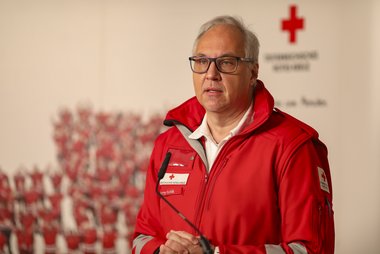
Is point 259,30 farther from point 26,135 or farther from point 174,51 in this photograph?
point 26,135

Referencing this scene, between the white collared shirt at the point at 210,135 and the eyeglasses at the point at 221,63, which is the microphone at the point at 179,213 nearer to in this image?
the white collared shirt at the point at 210,135

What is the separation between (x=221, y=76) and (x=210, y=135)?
0.59ft

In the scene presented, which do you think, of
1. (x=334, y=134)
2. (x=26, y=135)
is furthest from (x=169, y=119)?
(x=26, y=135)

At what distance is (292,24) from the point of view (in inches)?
106

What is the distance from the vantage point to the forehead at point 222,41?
1.52 metres

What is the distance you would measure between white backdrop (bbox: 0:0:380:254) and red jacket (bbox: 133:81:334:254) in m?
1.09

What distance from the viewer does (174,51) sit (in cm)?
289

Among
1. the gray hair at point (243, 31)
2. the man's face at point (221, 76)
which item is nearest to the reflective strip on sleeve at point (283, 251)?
the man's face at point (221, 76)

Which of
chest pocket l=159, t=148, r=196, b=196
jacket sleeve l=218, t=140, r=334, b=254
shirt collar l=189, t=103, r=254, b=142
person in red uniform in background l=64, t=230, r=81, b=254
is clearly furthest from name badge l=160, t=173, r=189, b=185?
person in red uniform in background l=64, t=230, r=81, b=254

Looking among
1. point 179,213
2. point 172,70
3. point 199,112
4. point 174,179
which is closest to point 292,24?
point 172,70

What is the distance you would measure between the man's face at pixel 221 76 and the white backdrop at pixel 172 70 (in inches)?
45.9

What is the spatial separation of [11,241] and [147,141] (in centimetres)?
94

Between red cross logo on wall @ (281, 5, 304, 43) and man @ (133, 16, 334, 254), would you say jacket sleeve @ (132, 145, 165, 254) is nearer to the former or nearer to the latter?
man @ (133, 16, 334, 254)

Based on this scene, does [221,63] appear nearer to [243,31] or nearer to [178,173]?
[243,31]
